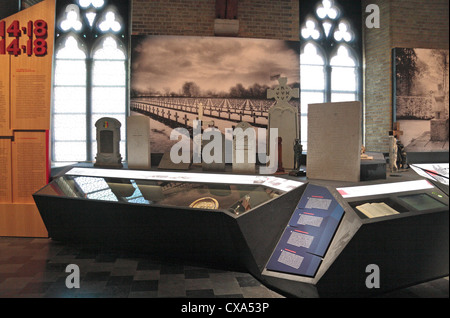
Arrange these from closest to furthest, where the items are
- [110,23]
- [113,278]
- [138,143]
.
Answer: [113,278], [138,143], [110,23]

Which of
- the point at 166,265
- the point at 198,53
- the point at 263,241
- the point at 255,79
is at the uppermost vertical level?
the point at 198,53

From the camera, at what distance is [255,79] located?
324 inches

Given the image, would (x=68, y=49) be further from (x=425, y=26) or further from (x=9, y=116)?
(x=425, y=26)

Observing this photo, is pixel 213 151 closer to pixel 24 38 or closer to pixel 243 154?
pixel 243 154

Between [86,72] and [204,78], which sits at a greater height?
[86,72]

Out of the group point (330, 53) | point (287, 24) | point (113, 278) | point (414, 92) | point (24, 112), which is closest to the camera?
point (113, 278)

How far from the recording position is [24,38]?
20.1ft

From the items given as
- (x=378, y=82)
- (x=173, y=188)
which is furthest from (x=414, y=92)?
(x=173, y=188)

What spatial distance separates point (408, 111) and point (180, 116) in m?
5.07

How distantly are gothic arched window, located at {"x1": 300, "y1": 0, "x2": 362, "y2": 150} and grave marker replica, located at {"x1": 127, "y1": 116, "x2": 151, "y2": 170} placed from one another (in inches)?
172

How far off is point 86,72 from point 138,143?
3.41m

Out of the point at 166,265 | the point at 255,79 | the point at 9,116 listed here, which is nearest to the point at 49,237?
the point at 9,116

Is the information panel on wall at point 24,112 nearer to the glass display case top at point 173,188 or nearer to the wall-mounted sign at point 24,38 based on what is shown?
the wall-mounted sign at point 24,38

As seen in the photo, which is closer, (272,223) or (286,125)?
(272,223)
